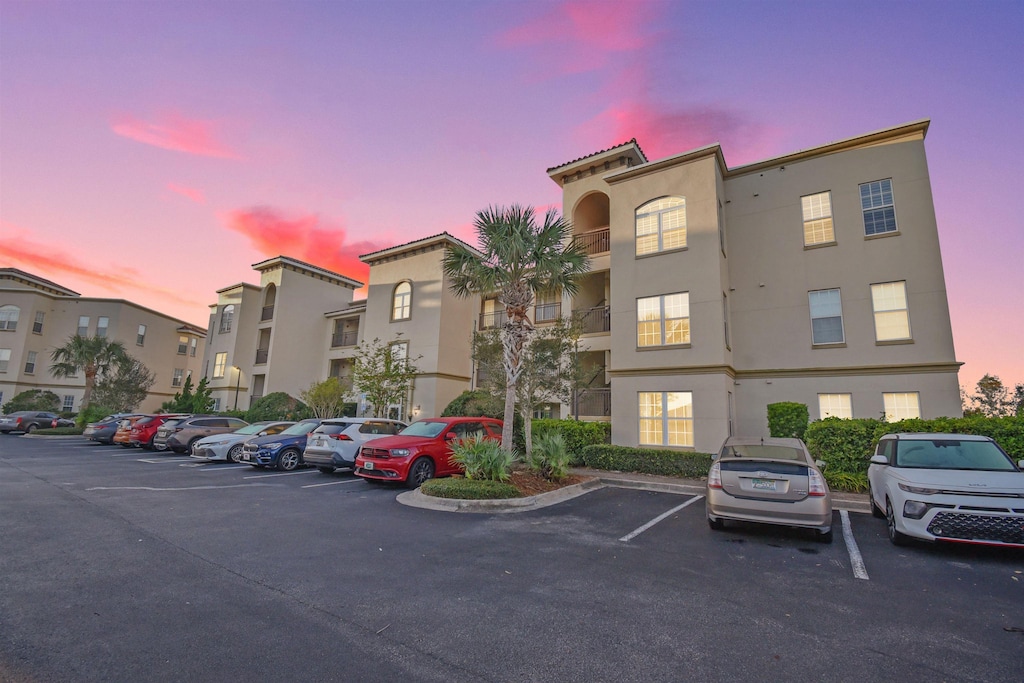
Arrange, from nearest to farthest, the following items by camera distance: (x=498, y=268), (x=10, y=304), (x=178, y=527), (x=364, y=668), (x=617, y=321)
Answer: (x=364, y=668)
(x=178, y=527)
(x=498, y=268)
(x=617, y=321)
(x=10, y=304)

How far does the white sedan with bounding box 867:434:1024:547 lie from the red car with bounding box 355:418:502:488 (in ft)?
24.7

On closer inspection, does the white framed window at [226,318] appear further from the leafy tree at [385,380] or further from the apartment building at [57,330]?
the leafy tree at [385,380]

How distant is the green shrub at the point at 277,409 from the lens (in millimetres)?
28125

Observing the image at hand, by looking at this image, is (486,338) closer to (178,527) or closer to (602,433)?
(602,433)

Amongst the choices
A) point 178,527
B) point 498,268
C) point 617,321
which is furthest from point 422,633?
point 617,321

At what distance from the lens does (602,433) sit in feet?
50.5

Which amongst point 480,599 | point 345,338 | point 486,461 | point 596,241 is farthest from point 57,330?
point 480,599

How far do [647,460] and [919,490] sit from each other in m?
7.30

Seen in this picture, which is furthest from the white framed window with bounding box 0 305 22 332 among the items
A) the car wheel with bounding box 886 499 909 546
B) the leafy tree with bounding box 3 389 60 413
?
the car wheel with bounding box 886 499 909 546

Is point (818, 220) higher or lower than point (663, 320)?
higher

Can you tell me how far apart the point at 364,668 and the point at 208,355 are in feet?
127

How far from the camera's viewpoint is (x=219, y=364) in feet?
113

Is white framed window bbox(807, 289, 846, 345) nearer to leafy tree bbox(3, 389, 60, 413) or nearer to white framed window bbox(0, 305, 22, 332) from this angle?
leafy tree bbox(3, 389, 60, 413)

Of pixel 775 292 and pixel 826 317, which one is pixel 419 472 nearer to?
pixel 775 292
